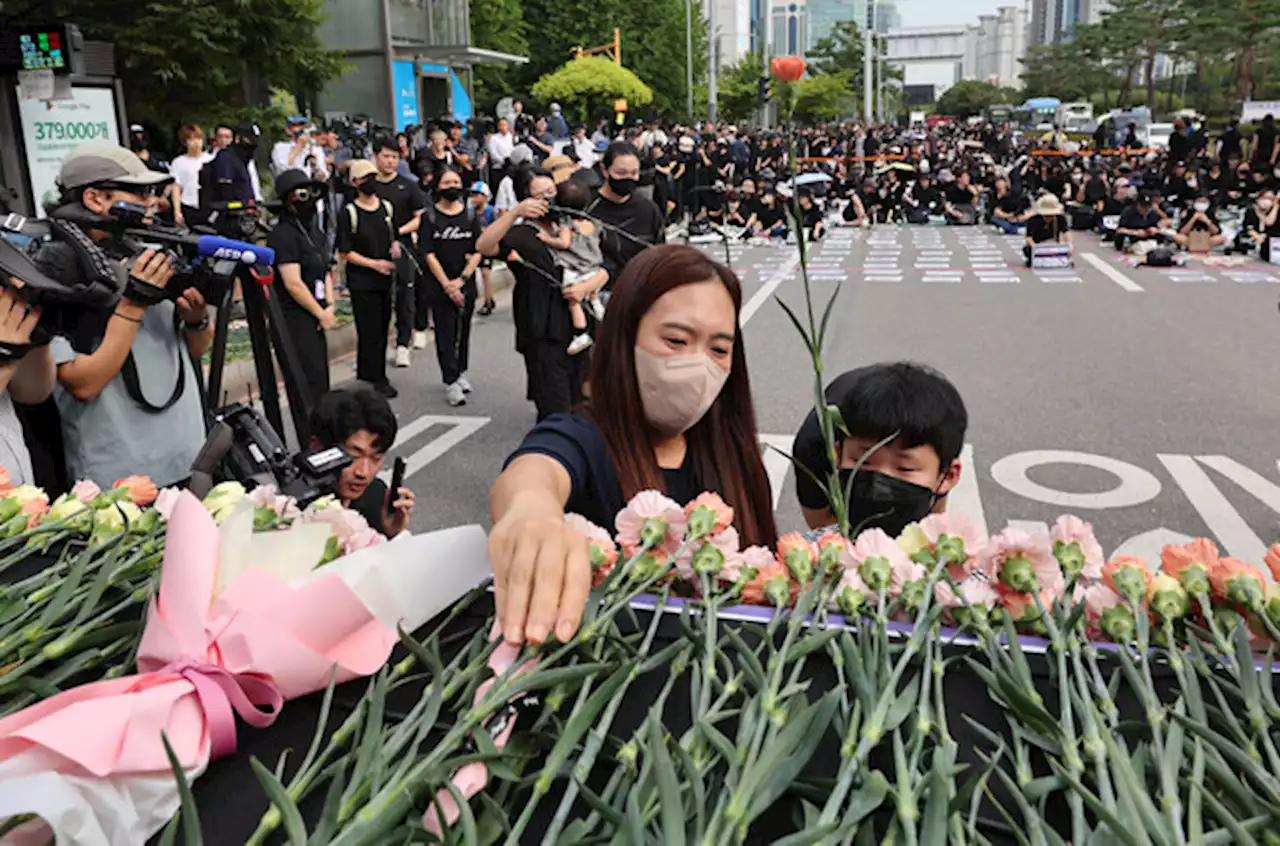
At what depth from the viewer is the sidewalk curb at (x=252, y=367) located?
23.6 ft

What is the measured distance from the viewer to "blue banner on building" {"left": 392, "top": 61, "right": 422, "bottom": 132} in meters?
26.0

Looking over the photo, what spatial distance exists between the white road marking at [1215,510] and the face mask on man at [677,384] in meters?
3.41

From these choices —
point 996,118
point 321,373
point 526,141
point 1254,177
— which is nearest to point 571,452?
point 321,373

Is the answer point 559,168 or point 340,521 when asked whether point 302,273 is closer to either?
point 559,168

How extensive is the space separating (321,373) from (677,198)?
13383 millimetres

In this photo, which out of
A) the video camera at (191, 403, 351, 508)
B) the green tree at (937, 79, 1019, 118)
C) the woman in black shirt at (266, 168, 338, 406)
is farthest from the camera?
the green tree at (937, 79, 1019, 118)

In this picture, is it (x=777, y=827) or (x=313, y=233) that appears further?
(x=313, y=233)

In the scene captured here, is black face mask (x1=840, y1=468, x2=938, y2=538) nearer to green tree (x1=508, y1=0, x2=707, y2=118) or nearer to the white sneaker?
the white sneaker

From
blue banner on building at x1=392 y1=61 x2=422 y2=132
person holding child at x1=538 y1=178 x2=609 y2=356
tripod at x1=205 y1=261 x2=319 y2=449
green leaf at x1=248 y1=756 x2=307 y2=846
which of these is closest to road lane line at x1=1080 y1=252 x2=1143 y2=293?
person holding child at x1=538 y1=178 x2=609 y2=356

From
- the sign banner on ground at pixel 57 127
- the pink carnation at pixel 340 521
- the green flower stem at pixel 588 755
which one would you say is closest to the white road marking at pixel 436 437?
the pink carnation at pixel 340 521

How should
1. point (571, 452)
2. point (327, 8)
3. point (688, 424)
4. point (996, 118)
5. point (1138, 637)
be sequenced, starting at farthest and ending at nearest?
1. point (996, 118)
2. point (327, 8)
3. point (688, 424)
4. point (571, 452)
5. point (1138, 637)

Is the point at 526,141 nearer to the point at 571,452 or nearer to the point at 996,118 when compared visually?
the point at 571,452

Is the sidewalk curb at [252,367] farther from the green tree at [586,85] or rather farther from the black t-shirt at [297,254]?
the green tree at [586,85]

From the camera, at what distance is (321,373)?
639 centimetres
